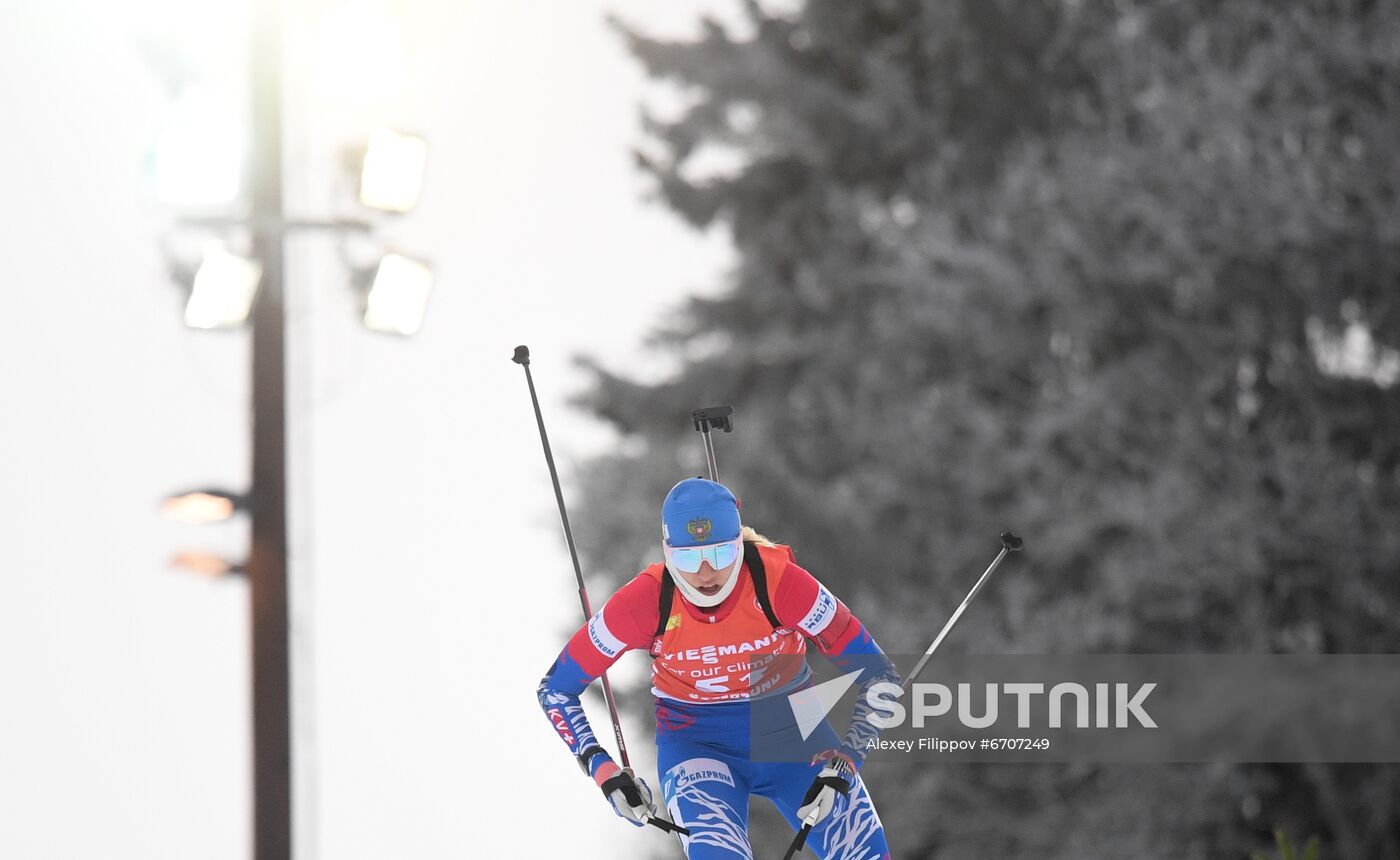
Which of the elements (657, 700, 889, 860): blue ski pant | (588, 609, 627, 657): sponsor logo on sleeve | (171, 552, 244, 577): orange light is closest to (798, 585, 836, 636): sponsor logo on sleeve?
(657, 700, 889, 860): blue ski pant

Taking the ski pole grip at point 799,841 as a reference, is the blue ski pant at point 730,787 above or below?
above

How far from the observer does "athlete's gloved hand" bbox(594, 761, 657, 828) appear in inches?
218

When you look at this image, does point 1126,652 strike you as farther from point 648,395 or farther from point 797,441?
point 648,395

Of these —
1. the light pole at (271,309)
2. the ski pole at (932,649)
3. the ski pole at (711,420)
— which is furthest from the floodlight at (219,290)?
the ski pole at (932,649)

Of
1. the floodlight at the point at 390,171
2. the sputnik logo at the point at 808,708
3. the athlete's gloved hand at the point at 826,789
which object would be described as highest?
the floodlight at the point at 390,171

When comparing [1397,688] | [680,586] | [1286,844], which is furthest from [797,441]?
[680,586]

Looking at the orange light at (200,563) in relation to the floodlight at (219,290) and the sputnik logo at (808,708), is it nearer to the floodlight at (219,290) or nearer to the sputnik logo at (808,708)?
the floodlight at (219,290)

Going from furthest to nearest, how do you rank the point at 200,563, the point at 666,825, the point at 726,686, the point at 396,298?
the point at 396,298, the point at 200,563, the point at 726,686, the point at 666,825

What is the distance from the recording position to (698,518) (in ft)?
18.4

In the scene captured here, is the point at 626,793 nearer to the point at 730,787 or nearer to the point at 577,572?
the point at 730,787

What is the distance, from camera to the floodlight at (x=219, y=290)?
7977 mm

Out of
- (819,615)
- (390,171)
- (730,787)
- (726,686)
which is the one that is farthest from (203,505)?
(819,615)

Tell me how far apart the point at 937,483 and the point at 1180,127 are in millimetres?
4590

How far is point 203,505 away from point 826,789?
3659 millimetres
